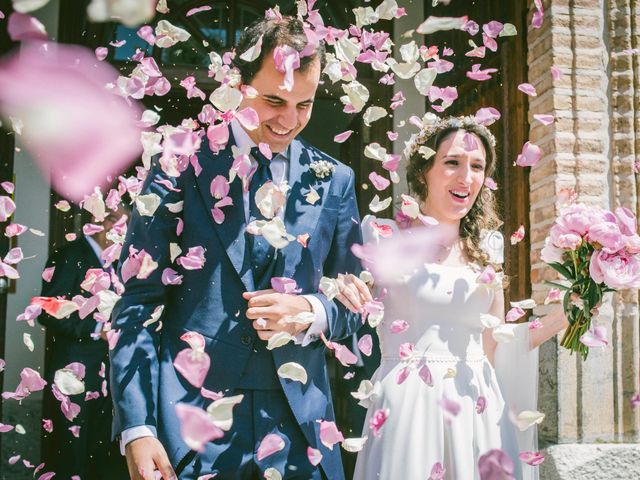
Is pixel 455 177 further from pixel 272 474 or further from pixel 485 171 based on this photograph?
pixel 272 474

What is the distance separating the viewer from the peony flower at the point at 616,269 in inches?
96.6

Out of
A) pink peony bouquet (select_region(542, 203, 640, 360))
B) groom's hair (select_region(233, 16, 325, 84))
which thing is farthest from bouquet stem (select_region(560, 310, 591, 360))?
groom's hair (select_region(233, 16, 325, 84))

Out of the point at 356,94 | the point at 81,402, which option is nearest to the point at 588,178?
the point at 356,94

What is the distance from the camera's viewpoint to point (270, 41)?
2.12m

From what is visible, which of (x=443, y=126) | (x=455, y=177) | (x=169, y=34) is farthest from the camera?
(x=443, y=126)

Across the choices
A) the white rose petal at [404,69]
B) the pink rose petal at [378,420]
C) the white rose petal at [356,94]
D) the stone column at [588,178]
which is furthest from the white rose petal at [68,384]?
the stone column at [588,178]

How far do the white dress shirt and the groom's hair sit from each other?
17cm

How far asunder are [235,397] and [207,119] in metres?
1.05

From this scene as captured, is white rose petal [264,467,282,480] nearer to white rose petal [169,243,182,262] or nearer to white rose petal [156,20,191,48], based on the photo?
white rose petal [169,243,182,262]

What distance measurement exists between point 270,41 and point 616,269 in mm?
1412

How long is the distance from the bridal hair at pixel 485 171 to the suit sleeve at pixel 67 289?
2012 mm

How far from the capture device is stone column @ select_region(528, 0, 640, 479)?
371 cm

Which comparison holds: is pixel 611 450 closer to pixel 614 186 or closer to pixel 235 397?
pixel 614 186

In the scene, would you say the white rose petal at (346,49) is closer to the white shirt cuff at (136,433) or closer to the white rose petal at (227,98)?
the white rose petal at (227,98)
